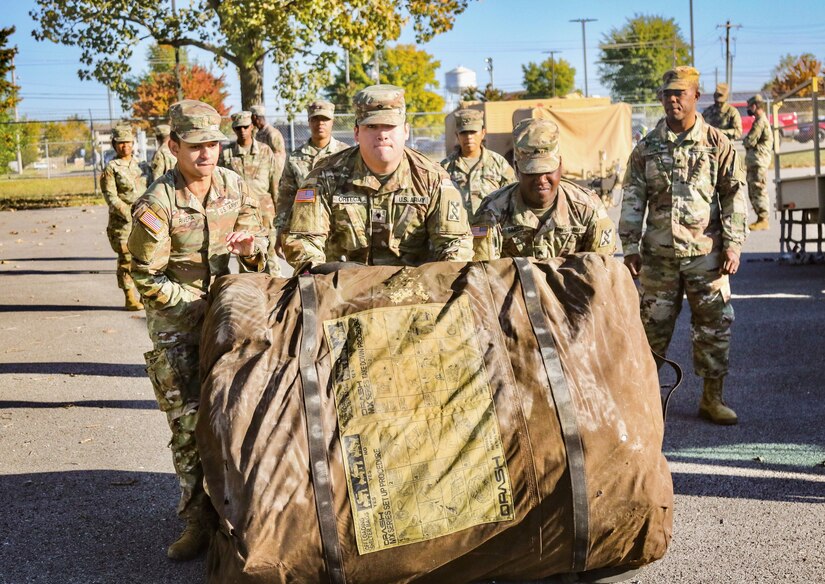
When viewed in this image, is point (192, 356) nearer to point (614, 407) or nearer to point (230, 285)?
point (230, 285)

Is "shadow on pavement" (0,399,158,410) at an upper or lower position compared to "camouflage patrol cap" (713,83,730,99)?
lower

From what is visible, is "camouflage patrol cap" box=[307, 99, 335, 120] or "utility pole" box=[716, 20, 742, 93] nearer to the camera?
"camouflage patrol cap" box=[307, 99, 335, 120]

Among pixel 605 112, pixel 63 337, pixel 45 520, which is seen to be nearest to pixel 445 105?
pixel 605 112

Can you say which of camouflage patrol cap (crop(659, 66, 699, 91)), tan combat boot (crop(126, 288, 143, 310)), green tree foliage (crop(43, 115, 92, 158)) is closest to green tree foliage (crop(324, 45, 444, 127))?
green tree foliage (crop(43, 115, 92, 158))

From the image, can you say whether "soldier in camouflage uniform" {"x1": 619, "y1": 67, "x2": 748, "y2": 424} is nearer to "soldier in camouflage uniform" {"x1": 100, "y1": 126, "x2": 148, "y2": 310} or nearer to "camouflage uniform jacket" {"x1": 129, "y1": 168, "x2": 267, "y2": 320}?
"camouflage uniform jacket" {"x1": 129, "y1": 168, "x2": 267, "y2": 320}

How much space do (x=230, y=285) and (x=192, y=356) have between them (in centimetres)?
87

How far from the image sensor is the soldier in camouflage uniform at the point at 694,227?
6477 millimetres

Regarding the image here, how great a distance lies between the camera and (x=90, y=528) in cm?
488

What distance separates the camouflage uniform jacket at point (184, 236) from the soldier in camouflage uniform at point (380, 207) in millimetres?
298

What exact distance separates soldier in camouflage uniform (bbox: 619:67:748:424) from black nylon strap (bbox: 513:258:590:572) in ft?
9.32

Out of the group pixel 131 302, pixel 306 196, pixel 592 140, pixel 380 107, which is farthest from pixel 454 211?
pixel 592 140

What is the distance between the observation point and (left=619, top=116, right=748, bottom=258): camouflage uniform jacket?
6477 mm

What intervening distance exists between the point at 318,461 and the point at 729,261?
12.9 feet

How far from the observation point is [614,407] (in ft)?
12.3
